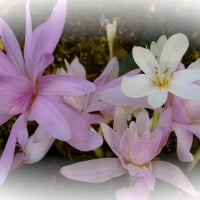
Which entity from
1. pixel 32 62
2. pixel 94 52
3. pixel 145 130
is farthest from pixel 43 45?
pixel 94 52

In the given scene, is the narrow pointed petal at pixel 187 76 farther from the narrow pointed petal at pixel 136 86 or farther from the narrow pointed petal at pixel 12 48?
the narrow pointed petal at pixel 12 48

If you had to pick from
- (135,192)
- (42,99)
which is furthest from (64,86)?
(135,192)

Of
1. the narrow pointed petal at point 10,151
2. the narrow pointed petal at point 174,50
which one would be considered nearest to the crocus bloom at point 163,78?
the narrow pointed petal at point 174,50

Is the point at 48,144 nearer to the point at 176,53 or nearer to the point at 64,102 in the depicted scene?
the point at 64,102

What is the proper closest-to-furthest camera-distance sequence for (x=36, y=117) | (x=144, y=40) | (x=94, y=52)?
(x=36, y=117) < (x=144, y=40) < (x=94, y=52)

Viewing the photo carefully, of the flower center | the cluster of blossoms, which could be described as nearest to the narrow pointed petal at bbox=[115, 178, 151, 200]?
the cluster of blossoms
